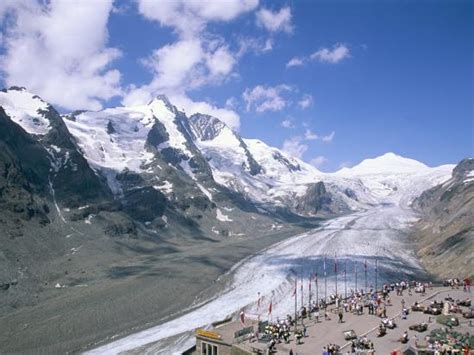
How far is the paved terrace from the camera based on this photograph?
2285 inches

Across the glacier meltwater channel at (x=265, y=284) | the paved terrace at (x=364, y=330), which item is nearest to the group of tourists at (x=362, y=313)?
the paved terrace at (x=364, y=330)

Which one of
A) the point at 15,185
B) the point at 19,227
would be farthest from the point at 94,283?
the point at 15,185

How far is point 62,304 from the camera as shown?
114m

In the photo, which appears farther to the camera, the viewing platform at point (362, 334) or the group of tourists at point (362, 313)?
the group of tourists at point (362, 313)

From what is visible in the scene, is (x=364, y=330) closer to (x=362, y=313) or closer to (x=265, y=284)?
(x=362, y=313)

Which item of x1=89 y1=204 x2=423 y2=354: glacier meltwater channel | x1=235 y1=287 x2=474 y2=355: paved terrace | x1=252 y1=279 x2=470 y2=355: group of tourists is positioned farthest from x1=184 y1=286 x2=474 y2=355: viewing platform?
x1=89 y1=204 x2=423 y2=354: glacier meltwater channel

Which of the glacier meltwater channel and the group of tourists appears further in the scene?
the glacier meltwater channel

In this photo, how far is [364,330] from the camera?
Result: 64.9 meters

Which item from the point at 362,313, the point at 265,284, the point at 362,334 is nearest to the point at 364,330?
the point at 362,334

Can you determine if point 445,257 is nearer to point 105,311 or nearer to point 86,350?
point 105,311

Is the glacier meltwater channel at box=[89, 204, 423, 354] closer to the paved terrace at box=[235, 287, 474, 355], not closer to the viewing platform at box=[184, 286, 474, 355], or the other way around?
Result: the viewing platform at box=[184, 286, 474, 355]

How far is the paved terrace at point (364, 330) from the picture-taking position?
190ft

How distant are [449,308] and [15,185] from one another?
169 metres

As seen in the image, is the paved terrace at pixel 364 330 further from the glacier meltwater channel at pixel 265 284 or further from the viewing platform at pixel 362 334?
the glacier meltwater channel at pixel 265 284
